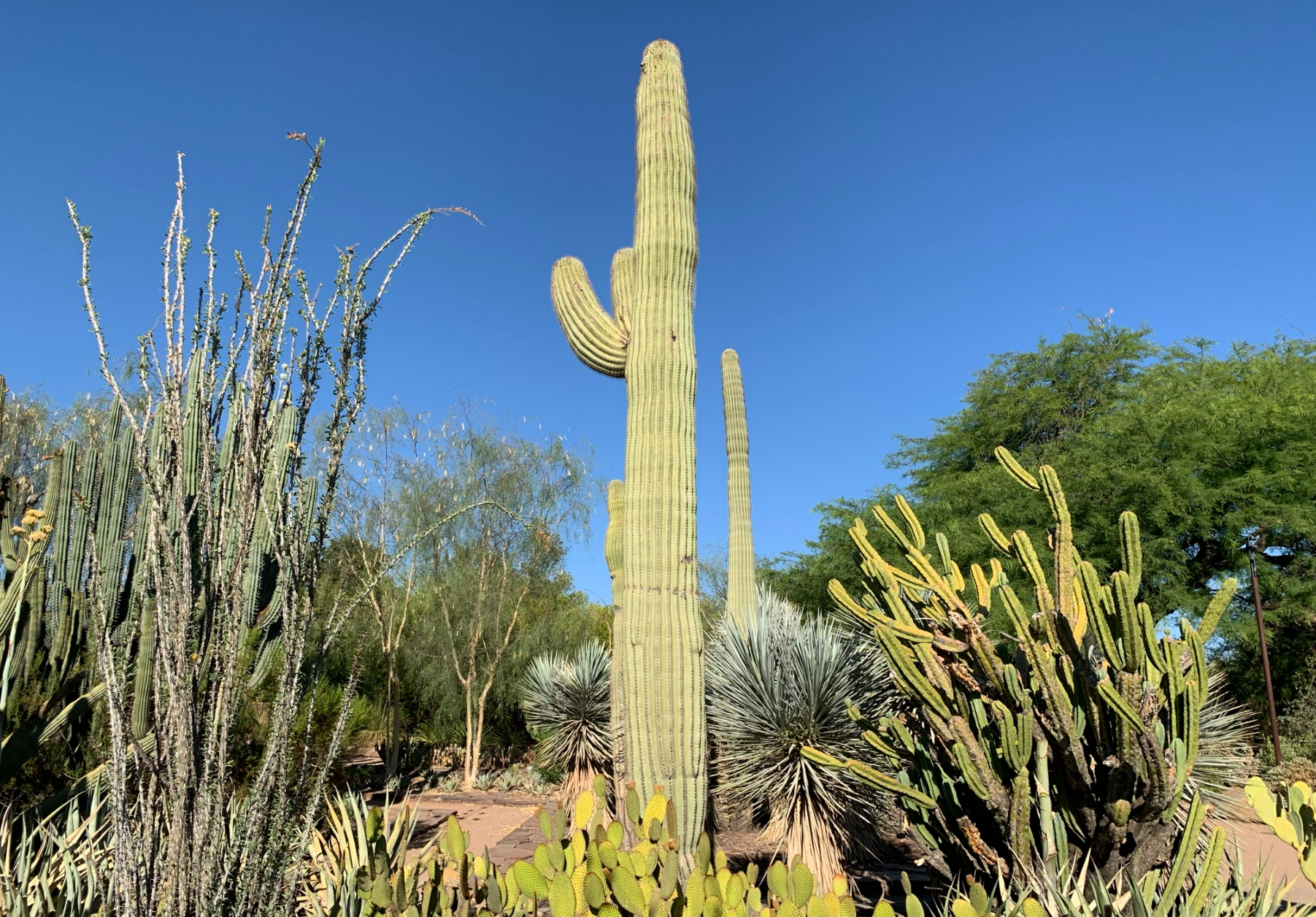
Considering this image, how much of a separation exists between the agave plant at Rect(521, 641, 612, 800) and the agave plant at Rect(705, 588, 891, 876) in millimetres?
2648

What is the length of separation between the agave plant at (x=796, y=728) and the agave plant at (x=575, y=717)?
8.69 ft

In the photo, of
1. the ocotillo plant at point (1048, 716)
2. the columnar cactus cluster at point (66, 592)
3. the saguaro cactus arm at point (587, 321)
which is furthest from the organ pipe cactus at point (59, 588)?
the ocotillo plant at point (1048, 716)

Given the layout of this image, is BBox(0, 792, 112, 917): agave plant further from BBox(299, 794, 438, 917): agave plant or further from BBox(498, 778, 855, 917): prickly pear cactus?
BBox(498, 778, 855, 917): prickly pear cactus

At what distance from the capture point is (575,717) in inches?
369

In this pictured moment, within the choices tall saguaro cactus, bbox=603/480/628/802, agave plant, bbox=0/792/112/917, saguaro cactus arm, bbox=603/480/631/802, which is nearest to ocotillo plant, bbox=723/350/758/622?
tall saguaro cactus, bbox=603/480/628/802

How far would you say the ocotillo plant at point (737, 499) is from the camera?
9.49m

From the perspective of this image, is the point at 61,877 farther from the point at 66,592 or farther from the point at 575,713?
the point at 575,713

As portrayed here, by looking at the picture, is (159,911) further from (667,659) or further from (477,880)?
(667,659)

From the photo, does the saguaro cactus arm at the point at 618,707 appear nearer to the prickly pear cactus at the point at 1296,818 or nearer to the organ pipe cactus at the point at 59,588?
the prickly pear cactus at the point at 1296,818

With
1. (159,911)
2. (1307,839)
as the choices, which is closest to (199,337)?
(159,911)

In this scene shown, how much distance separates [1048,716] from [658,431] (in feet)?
8.14

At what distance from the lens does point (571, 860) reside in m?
2.34

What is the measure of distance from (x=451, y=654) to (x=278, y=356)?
1083cm

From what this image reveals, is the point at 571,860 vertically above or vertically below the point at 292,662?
below
